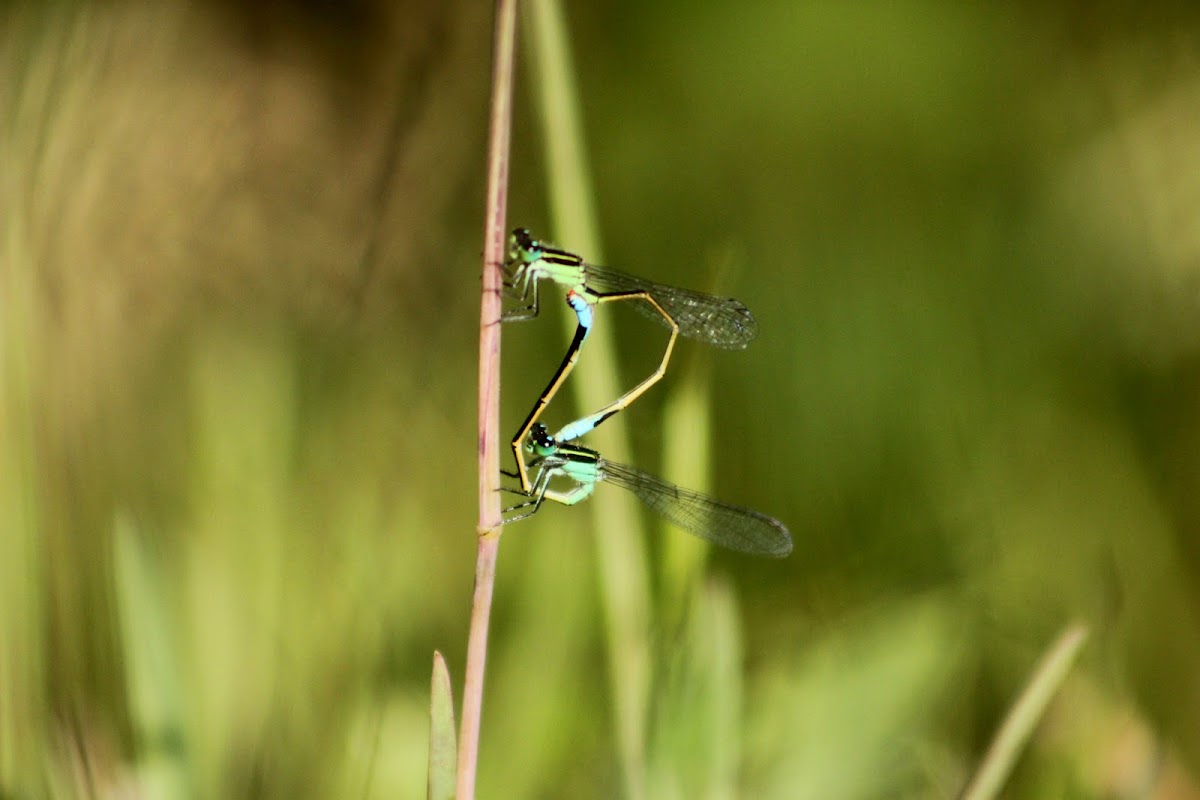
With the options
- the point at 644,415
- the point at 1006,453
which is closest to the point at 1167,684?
the point at 1006,453

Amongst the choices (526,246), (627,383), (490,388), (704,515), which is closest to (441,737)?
(490,388)

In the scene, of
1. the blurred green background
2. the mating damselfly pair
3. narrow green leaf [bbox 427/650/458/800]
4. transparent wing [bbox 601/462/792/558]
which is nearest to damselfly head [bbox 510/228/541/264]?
the mating damselfly pair

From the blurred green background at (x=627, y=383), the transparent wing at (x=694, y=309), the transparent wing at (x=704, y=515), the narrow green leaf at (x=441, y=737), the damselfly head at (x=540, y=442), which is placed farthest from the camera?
the damselfly head at (x=540, y=442)

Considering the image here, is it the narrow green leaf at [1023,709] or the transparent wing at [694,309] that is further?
the transparent wing at [694,309]

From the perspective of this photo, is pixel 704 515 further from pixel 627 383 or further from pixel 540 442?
pixel 627 383

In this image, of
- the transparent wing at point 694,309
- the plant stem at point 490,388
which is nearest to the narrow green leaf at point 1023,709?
the plant stem at point 490,388

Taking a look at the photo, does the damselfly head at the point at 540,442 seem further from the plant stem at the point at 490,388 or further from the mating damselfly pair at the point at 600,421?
the plant stem at the point at 490,388
